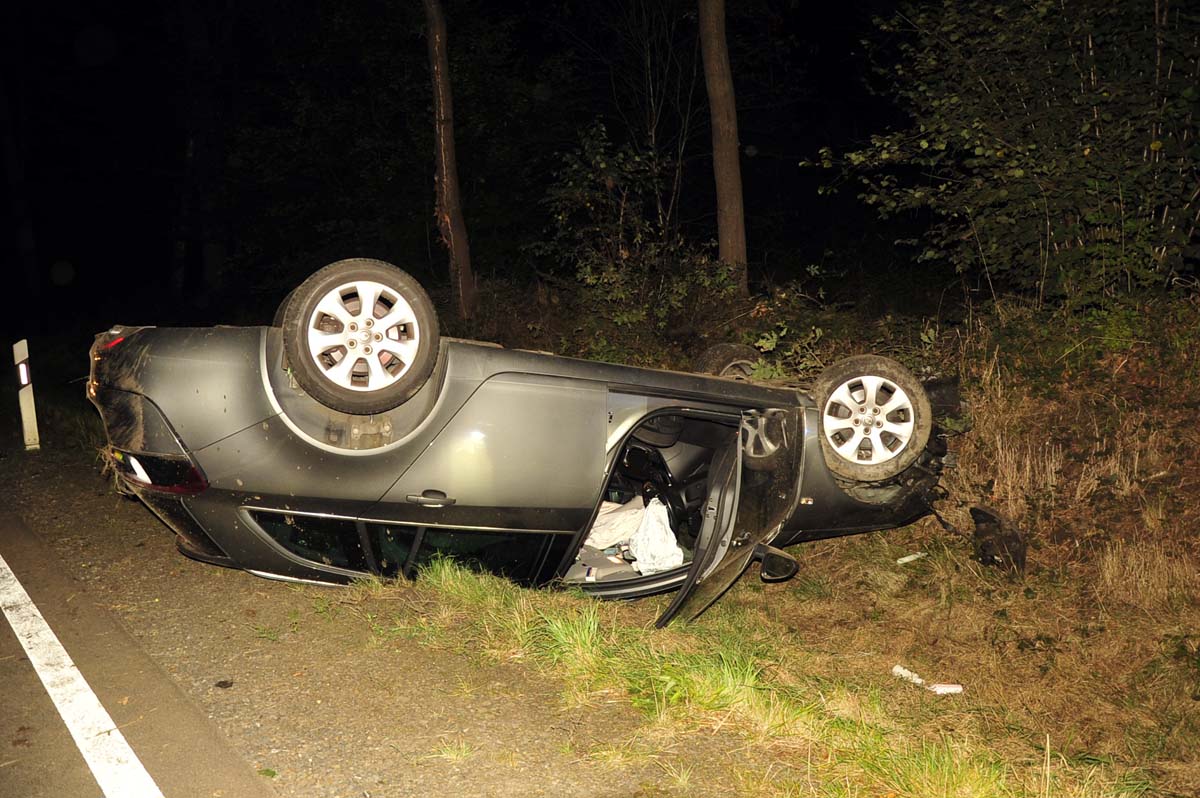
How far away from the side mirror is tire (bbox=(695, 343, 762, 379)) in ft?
6.28

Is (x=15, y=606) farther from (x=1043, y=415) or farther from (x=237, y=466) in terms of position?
(x=1043, y=415)

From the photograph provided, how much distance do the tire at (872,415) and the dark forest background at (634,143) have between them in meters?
3.04

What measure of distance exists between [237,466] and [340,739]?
167 centimetres

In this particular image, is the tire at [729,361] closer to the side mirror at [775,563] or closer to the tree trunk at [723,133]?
the side mirror at [775,563]

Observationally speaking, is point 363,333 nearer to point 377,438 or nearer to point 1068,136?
point 377,438

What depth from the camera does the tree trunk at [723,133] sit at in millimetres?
11133

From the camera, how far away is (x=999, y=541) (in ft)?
21.2

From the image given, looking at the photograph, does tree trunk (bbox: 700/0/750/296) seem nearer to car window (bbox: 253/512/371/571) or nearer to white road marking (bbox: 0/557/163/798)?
car window (bbox: 253/512/371/571)

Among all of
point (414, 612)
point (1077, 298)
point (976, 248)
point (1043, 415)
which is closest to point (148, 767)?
point (414, 612)

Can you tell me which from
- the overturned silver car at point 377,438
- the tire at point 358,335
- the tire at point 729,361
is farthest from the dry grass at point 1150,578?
the tire at point 358,335

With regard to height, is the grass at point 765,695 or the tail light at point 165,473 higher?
the tail light at point 165,473

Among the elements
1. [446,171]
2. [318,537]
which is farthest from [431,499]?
[446,171]

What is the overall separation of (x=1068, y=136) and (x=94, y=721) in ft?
26.6

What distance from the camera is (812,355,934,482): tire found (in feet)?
18.7
